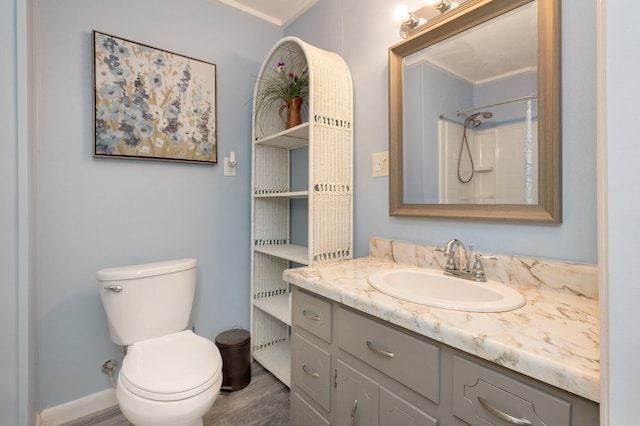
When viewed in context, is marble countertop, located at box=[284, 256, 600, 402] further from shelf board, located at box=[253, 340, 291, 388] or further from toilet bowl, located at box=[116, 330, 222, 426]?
shelf board, located at box=[253, 340, 291, 388]

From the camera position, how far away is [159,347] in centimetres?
139

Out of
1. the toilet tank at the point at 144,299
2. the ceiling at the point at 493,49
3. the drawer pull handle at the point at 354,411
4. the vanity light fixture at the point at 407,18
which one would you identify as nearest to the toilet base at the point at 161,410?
the toilet tank at the point at 144,299

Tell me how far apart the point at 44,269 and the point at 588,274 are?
2.30m

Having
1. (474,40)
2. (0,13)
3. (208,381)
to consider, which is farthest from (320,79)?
(208,381)

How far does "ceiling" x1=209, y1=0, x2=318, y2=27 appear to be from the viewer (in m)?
2.02

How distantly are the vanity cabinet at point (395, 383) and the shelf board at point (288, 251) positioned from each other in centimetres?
33

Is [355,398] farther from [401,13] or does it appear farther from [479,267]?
[401,13]

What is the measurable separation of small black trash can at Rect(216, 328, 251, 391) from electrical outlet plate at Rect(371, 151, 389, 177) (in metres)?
1.30

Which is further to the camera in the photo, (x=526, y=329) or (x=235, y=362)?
(x=235, y=362)

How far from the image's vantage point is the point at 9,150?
3.46 feet

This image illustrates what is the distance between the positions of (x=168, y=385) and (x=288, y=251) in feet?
3.06

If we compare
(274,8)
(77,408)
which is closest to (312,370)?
(77,408)

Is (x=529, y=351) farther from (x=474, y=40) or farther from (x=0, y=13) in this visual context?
(x=0, y=13)

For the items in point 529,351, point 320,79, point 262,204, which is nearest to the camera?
point 529,351
